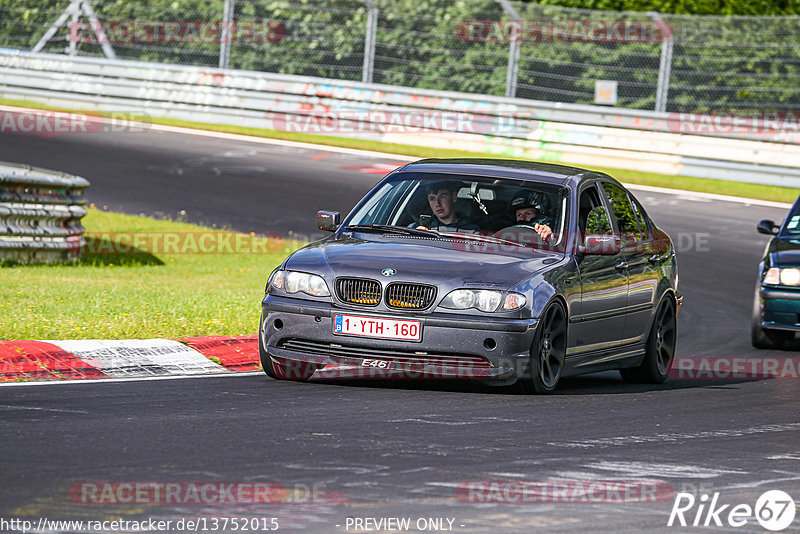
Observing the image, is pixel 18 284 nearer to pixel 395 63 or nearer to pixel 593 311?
pixel 593 311

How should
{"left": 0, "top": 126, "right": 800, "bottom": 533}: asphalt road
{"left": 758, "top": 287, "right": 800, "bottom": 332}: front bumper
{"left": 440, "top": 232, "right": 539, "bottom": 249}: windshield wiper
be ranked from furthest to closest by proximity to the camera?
{"left": 758, "top": 287, "right": 800, "bottom": 332}: front bumper → {"left": 440, "top": 232, "right": 539, "bottom": 249}: windshield wiper → {"left": 0, "top": 126, "right": 800, "bottom": 533}: asphalt road

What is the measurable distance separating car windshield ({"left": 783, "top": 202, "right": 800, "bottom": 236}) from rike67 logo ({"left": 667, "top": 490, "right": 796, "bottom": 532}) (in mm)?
7899

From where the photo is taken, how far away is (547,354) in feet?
29.3

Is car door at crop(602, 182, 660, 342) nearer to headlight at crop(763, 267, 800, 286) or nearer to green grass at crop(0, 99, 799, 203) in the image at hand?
headlight at crop(763, 267, 800, 286)

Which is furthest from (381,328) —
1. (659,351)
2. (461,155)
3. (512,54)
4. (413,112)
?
→ (413,112)

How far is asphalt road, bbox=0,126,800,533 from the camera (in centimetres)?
552

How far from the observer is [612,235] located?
10008mm

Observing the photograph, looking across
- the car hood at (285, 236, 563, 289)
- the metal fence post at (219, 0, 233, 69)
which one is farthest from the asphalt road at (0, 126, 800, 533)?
the metal fence post at (219, 0, 233, 69)

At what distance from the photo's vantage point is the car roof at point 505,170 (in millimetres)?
9828

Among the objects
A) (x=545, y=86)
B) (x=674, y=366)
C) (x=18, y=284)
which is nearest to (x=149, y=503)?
(x=674, y=366)

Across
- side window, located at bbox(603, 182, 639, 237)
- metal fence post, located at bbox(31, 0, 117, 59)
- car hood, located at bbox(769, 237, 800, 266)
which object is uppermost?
metal fence post, located at bbox(31, 0, 117, 59)

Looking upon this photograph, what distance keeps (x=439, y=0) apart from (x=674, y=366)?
14.0 metres

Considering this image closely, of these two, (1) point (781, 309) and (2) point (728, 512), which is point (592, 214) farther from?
(2) point (728, 512)

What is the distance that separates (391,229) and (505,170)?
0.94 m
